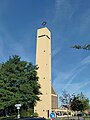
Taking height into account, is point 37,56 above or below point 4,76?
above

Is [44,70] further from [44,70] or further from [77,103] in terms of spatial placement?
[77,103]

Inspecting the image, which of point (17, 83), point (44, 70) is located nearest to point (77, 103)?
point (44, 70)

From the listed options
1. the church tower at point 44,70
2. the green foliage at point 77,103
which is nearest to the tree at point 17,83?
the church tower at point 44,70

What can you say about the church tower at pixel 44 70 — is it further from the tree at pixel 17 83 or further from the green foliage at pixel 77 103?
the tree at pixel 17 83

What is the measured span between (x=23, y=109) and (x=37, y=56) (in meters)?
22.7

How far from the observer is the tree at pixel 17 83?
55156 millimetres

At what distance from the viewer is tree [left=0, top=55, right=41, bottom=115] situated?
181 feet

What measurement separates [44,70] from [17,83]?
19.4m

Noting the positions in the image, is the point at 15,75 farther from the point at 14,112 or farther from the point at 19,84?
the point at 14,112

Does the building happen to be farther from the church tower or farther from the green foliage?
the green foliage

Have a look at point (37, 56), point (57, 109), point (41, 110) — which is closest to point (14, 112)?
point (41, 110)

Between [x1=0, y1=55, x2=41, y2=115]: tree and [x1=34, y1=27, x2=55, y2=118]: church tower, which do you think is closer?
[x1=0, y1=55, x2=41, y2=115]: tree

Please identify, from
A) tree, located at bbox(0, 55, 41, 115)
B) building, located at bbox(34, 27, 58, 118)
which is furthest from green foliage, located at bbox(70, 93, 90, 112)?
tree, located at bbox(0, 55, 41, 115)

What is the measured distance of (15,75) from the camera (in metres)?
58.3
